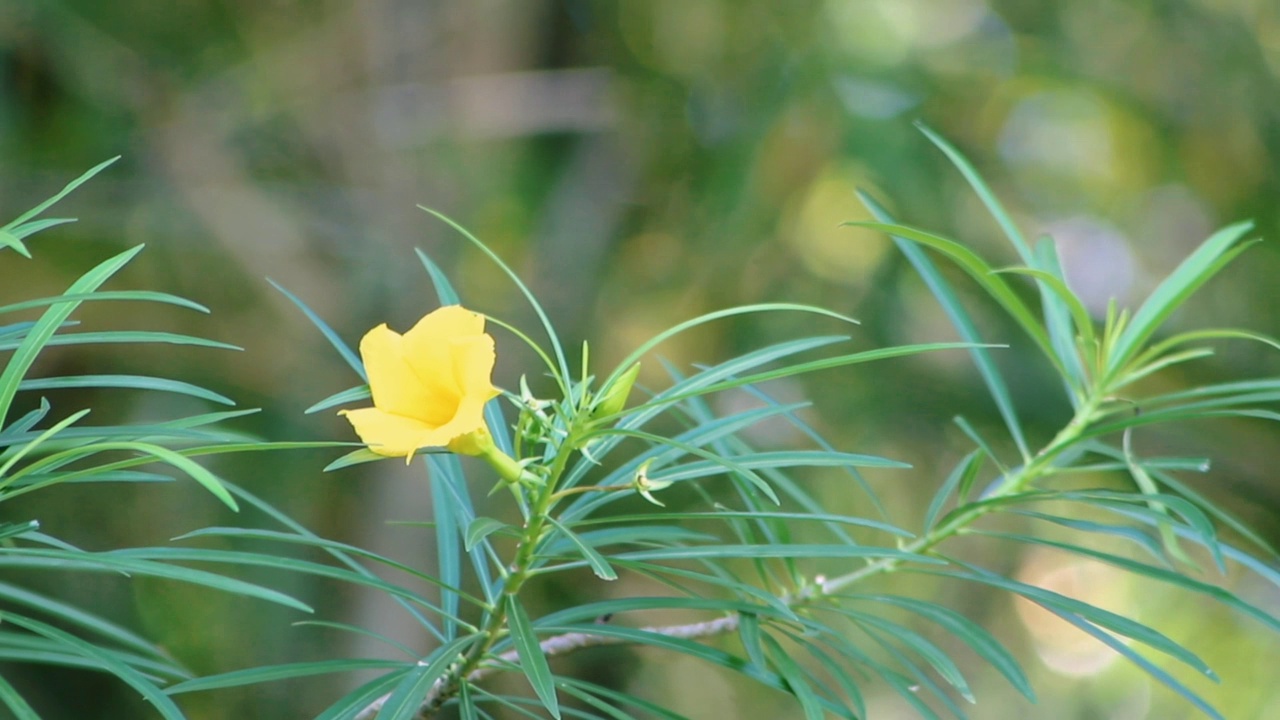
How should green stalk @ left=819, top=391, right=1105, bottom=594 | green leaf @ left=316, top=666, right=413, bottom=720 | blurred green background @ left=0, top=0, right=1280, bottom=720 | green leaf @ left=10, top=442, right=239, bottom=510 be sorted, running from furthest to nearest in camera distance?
blurred green background @ left=0, top=0, right=1280, bottom=720, green stalk @ left=819, top=391, right=1105, bottom=594, green leaf @ left=316, top=666, right=413, bottom=720, green leaf @ left=10, top=442, right=239, bottom=510

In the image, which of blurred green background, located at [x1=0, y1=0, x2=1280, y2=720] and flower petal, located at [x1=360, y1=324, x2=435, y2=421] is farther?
blurred green background, located at [x1=0, y1=0, x2=1280, y2=720]

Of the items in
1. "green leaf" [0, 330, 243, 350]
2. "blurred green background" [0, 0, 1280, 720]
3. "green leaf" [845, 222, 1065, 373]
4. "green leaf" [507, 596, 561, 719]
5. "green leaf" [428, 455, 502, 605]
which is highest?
"blurred green background" [0, 0, 1280, 720]

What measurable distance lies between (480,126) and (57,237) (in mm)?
695

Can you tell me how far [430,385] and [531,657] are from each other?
0.27 ft

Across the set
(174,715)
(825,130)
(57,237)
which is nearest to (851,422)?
(825,130)

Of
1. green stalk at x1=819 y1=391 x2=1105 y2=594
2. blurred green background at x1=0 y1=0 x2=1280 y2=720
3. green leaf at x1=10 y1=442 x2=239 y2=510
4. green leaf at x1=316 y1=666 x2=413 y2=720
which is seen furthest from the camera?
blurred green background at x1=0 y1=0 x2=1280 y2=720

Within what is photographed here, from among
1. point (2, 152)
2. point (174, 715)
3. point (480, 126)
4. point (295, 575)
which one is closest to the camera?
point (174, 715)

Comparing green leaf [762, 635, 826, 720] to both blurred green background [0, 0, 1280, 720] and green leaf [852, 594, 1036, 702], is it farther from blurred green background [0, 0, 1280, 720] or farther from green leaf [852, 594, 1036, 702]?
blurred green background [0, 0, 1280, 720]

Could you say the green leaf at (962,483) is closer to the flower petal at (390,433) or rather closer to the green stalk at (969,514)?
the green stalk at (969,514)

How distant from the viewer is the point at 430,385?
311mm

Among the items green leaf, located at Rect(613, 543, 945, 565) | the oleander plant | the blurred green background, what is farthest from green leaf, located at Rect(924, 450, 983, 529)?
the blurred green background

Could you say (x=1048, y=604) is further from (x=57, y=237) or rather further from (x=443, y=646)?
(x=57, y=237)

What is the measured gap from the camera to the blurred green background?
5.40 feet

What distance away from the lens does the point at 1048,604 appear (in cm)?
35
